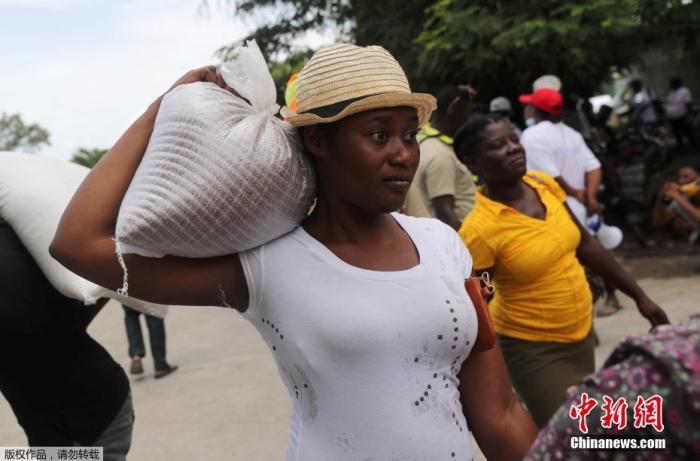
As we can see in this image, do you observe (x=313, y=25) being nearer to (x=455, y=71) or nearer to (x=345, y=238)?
(x=455, y=71)

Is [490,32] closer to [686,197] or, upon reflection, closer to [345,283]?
[686,197]

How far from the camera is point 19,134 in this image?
3778 cm

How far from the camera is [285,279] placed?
5.26 ft

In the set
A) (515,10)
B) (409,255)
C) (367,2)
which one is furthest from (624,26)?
(409,255)

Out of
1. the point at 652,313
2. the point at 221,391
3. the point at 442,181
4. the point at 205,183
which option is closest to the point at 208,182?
the point at 205,183

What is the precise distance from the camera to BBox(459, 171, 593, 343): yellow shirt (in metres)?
2.97

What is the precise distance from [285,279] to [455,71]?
864 cm

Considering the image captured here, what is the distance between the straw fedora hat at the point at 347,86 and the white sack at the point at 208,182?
0.10 m

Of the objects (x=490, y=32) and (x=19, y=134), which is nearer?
(x=490, y=32)

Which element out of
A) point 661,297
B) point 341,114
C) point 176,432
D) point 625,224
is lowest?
point 625,224

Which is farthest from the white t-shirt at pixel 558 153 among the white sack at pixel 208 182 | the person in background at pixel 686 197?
the white sack at pixel 208 182

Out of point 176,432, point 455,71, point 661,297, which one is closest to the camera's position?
point 176,432

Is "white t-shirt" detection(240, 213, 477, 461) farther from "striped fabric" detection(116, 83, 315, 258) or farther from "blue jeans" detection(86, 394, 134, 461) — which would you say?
"blue jeans" detection(86, 394, 134, 461)

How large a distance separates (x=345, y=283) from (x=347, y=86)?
41 centimetres
